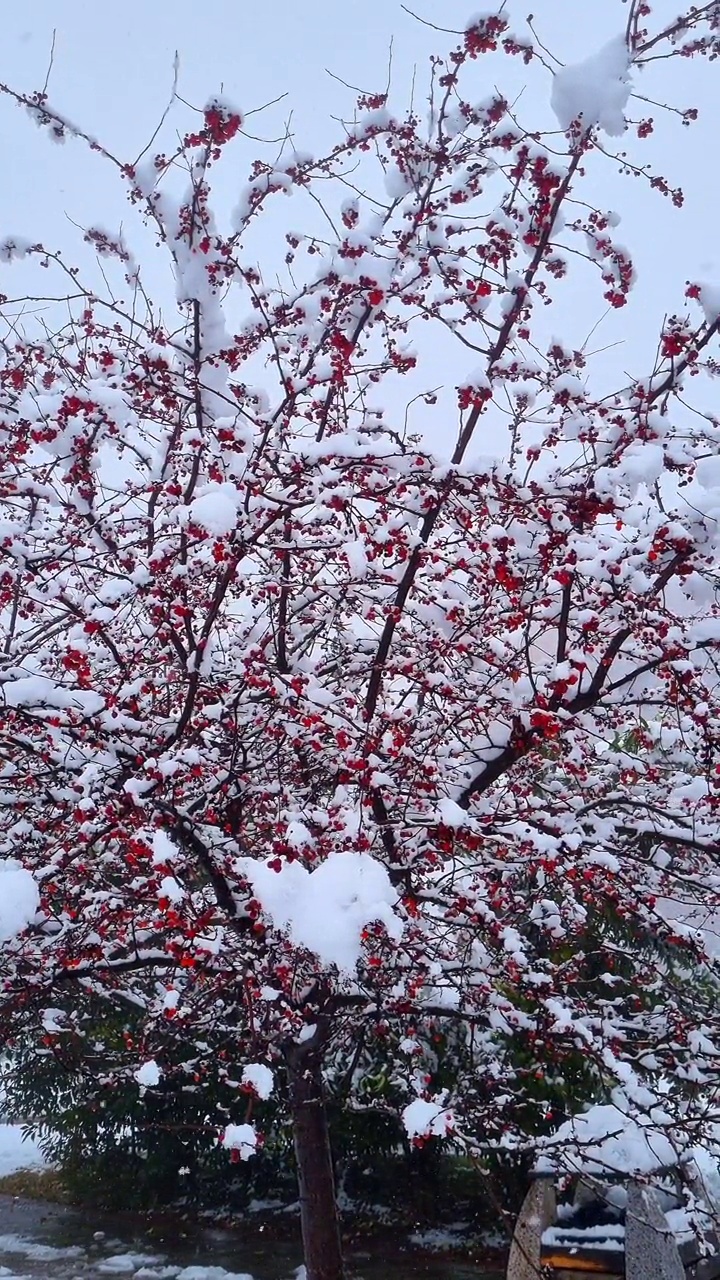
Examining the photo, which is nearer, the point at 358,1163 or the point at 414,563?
the point at 414,563

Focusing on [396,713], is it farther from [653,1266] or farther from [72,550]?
[653,1266]

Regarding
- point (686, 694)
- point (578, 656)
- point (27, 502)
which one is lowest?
point (686, 694)

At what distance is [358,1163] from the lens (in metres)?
8.44

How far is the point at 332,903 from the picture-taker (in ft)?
9.53

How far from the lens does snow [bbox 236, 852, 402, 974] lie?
284cm

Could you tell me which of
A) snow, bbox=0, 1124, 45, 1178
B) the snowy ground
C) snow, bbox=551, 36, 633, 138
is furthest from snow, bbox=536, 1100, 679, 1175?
snow, bbox=0, 1124, 45, 1178

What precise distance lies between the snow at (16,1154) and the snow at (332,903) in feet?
33.1

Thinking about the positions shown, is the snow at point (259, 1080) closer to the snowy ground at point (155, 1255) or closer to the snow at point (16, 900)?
the snow at point (16, 900)

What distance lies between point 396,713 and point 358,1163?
5789 millimetres

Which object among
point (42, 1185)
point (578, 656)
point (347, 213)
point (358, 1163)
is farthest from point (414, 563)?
point (42, 1185)

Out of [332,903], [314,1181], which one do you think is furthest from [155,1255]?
[332,903]

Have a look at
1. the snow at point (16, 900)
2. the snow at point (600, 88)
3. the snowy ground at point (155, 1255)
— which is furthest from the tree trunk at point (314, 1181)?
the snow at point (600, 88)

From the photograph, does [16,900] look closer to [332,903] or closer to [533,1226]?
[332,903]

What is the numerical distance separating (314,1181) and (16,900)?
2.63 meters
